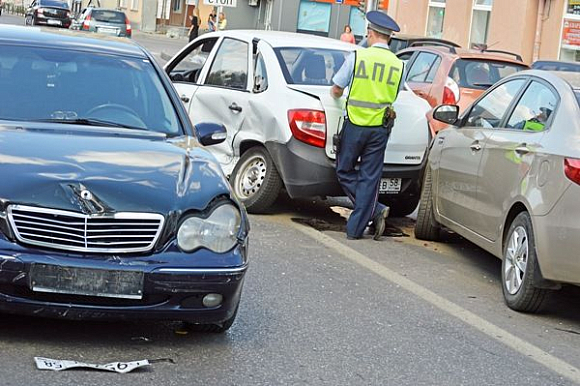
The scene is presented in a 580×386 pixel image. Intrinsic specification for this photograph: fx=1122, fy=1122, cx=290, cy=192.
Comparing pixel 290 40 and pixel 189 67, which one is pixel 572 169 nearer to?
pixel 290 40

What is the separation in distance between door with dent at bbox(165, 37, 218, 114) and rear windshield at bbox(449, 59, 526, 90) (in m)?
4.47

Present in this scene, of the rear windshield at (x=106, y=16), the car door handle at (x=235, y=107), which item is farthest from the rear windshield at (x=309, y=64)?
the rear windshield at (x=106, y=16)

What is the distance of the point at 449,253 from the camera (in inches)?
378

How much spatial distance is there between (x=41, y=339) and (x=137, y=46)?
2391 millimetres

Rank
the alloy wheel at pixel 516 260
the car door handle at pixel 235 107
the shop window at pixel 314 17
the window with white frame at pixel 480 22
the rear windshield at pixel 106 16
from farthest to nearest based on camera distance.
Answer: the shop window at pixel 314 17 → the rear windshield at pixel 106 16 → the window with white frame at pixel 480 22 → the car door handle at pixel 235 107 → the alloy wheel at pixel 516 260

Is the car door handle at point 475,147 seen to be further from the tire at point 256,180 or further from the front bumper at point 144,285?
the front bumper at point 144,285

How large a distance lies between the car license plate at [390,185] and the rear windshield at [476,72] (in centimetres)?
500

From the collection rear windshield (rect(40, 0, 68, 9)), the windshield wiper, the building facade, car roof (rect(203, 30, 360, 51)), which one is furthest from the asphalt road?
rear windshield (rect(40, 0, 68, 9))

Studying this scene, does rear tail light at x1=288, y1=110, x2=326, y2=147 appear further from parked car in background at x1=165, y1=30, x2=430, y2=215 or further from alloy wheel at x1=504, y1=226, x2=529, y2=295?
alloy wheel at x1=504, y1=226, x2=529, y2=295

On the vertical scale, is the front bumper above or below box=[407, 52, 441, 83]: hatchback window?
below

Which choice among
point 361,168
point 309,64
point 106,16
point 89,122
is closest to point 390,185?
point 361,168

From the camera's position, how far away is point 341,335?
20.9ft

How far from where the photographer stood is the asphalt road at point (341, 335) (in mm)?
5449

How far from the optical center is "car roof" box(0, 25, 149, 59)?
22.3 ft
